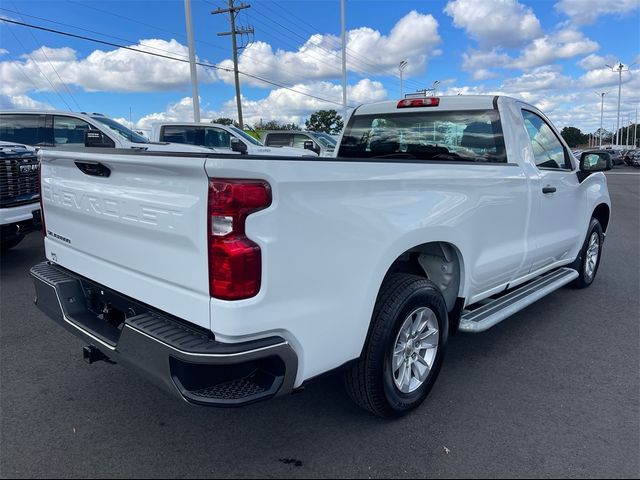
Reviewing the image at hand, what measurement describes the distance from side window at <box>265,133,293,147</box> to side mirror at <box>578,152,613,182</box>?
12483 mm

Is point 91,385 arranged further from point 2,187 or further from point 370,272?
point 2,187

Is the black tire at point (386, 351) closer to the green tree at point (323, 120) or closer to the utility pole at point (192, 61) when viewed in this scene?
the utility pole at point (192, 61)

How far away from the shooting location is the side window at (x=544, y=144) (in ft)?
14.0

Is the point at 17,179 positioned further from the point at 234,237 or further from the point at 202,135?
the point at 202,135

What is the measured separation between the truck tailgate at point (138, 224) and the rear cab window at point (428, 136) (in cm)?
258

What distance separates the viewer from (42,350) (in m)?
3.91

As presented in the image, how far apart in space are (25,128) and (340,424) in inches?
366

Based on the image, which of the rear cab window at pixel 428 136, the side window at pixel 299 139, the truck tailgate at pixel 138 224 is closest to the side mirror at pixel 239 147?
the truck tailgate at pixel 138 224

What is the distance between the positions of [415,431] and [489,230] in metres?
1.49

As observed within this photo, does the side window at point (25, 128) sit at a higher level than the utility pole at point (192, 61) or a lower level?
lower

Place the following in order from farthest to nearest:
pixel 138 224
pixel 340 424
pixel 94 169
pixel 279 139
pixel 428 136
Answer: pixel 279 139
pixel 428 136
pixel 340 424
pixel 94 169
pixel 138 224

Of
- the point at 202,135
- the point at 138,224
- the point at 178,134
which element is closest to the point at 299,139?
the point at 202,135

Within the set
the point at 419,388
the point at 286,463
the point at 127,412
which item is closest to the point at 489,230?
the point at 419,388

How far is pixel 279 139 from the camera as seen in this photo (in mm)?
17109
